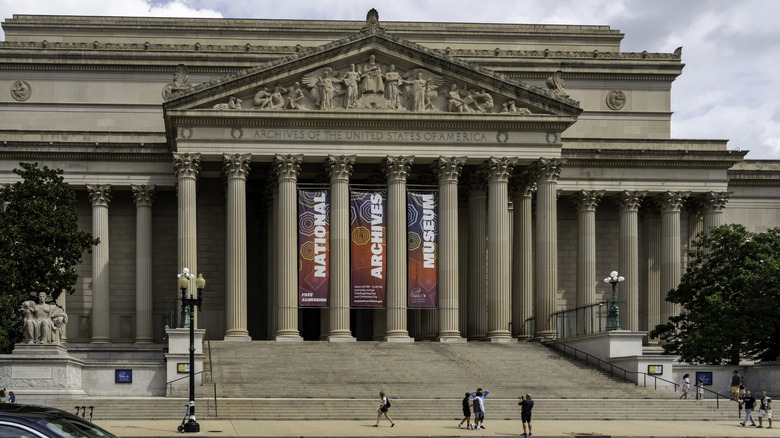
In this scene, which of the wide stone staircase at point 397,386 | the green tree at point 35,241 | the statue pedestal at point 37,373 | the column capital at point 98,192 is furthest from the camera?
the column capital at point 98,192

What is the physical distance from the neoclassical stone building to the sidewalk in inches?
729

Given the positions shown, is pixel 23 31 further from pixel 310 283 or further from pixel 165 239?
pixel 310 283

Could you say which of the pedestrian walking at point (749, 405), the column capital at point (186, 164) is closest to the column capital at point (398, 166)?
the column capital at point (186, 164)

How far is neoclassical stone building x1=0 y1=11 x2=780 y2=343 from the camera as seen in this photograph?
63.3 m

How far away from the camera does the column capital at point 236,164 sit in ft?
207

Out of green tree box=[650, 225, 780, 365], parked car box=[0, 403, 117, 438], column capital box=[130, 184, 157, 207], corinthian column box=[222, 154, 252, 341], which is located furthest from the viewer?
column capital box=[130, 184, 157, 207]

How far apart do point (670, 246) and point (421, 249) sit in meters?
17.3

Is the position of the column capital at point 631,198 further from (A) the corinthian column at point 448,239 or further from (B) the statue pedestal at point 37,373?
(B) the statue pedestal at point 37,373

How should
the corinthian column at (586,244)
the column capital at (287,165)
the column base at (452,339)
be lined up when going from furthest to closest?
the corinthian column at (586,244) → the column capital at (287,165) → the column base at (452,339)

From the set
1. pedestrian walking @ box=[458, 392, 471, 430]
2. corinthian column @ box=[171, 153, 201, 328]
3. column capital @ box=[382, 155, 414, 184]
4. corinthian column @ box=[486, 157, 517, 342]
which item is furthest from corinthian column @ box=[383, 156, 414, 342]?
pedestrian walking @ box=[458, 392, 471, 430]

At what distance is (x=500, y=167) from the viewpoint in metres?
64.8

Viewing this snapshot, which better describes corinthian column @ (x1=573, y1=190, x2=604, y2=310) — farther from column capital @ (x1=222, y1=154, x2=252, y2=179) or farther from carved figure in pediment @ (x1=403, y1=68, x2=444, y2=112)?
column capital @ (x1=222, y1=154, x2=252, y2=179)

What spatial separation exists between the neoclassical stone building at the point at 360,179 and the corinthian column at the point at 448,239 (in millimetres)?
123

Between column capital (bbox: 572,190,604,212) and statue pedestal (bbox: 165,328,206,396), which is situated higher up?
column capital (bbox: 572,190,604,212)
